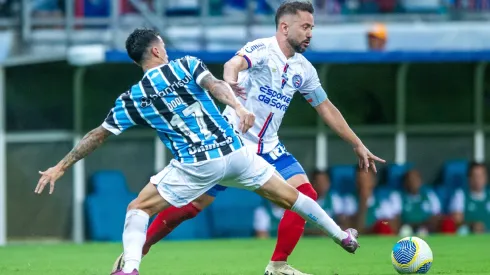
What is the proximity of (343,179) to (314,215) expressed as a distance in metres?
9.88

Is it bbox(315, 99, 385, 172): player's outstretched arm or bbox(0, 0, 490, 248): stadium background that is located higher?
bbox(315, 99, 385, 172): player's outstretched arm

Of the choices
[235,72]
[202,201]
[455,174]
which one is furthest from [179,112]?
[455,174]

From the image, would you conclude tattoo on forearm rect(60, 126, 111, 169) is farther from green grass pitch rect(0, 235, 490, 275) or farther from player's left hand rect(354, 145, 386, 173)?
player's left hand rect(354, 145, 386, 173)

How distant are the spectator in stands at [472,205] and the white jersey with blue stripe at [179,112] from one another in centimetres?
1067

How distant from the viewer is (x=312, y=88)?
9398 millimetres

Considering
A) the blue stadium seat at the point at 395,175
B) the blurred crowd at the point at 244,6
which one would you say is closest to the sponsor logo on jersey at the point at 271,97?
the blurred crowd at the point at 244,6

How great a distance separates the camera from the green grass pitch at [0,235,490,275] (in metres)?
10.3

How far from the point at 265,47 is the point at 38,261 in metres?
4.02

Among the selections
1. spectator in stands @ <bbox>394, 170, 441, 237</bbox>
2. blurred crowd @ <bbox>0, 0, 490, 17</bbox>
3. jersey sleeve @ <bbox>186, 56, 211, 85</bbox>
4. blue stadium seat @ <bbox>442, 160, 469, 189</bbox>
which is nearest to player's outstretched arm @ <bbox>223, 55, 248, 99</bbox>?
jersey sleeve @ <bbox>186, 56, 211, 85</bbox>

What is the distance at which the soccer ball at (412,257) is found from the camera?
8930mm

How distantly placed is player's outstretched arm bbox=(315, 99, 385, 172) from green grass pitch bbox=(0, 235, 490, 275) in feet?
3.22

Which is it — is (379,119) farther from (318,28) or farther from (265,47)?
(265,47)

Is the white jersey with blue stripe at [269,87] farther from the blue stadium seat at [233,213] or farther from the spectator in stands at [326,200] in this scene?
the blue stadium seat at [233,213]

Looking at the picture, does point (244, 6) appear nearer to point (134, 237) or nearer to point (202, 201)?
point (202, 201)
